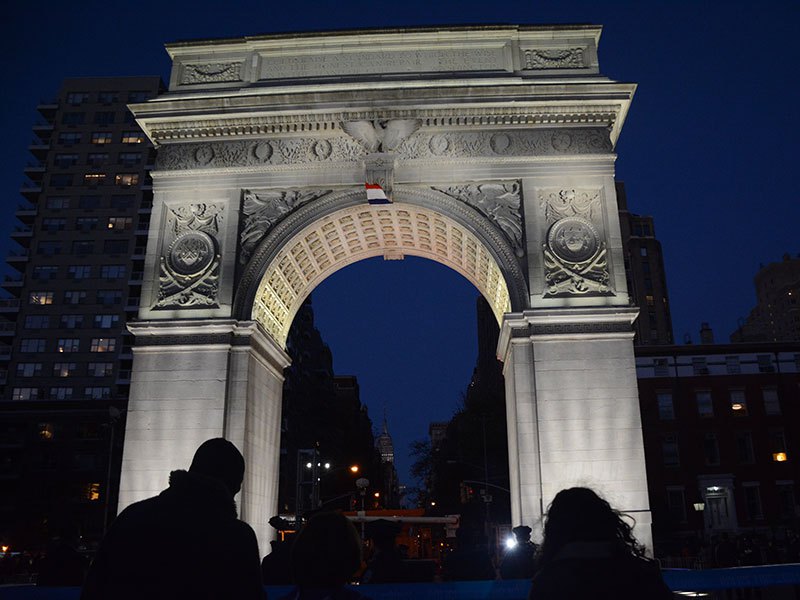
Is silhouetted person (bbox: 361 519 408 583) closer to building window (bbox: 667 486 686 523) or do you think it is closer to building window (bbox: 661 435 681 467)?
building window (bbox: 667 486 686 523)

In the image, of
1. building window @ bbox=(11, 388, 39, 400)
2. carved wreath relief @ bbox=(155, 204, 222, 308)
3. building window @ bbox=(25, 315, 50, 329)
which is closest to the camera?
carved wreath relief @ bbox=(155, 204, 222, 308)

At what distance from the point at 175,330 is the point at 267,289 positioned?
3.34 meters

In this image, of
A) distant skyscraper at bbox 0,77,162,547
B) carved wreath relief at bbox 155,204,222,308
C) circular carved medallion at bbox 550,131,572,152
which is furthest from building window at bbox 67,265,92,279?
circular carved medallion at bbox 550,131,572,152

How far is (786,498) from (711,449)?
4.93 m

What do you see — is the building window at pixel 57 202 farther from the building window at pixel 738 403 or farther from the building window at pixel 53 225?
the building window at pixel 738 403

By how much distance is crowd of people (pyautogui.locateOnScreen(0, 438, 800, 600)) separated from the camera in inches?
125

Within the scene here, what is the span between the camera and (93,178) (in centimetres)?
6881

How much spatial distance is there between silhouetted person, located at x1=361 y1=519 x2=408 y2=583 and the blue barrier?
46cm

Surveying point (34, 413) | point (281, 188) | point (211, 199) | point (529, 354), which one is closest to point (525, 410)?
point (529, 354)

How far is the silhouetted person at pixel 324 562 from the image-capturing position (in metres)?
3.71

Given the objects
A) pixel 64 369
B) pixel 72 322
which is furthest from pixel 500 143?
pixel 72 322

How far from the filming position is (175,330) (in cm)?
2155

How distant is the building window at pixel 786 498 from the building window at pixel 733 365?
23.0 ft

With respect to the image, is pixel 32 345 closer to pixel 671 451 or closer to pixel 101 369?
pixel 101 369
